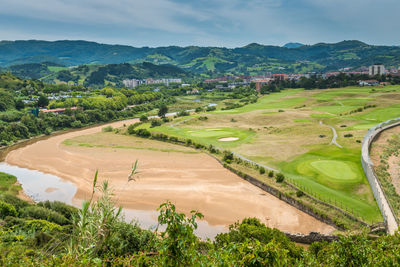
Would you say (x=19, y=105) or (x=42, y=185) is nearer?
(x=42, y=185)

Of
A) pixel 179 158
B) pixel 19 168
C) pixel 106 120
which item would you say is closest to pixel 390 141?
pixel 179 158

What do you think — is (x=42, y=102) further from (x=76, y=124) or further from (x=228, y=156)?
(x=228, y=156)

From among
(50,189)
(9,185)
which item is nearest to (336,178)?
(50,189)

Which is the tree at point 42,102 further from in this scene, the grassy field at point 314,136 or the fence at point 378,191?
the fence at point 378,191

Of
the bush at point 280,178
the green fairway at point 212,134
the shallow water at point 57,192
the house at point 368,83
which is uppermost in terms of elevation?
the house at point 368,83

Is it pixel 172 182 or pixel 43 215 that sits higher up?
pixel 43 215

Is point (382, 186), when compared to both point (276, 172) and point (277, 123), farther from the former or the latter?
point (277, 123)

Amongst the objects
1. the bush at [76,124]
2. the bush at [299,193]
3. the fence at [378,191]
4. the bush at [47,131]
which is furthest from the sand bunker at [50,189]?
the bush at [76,124]
